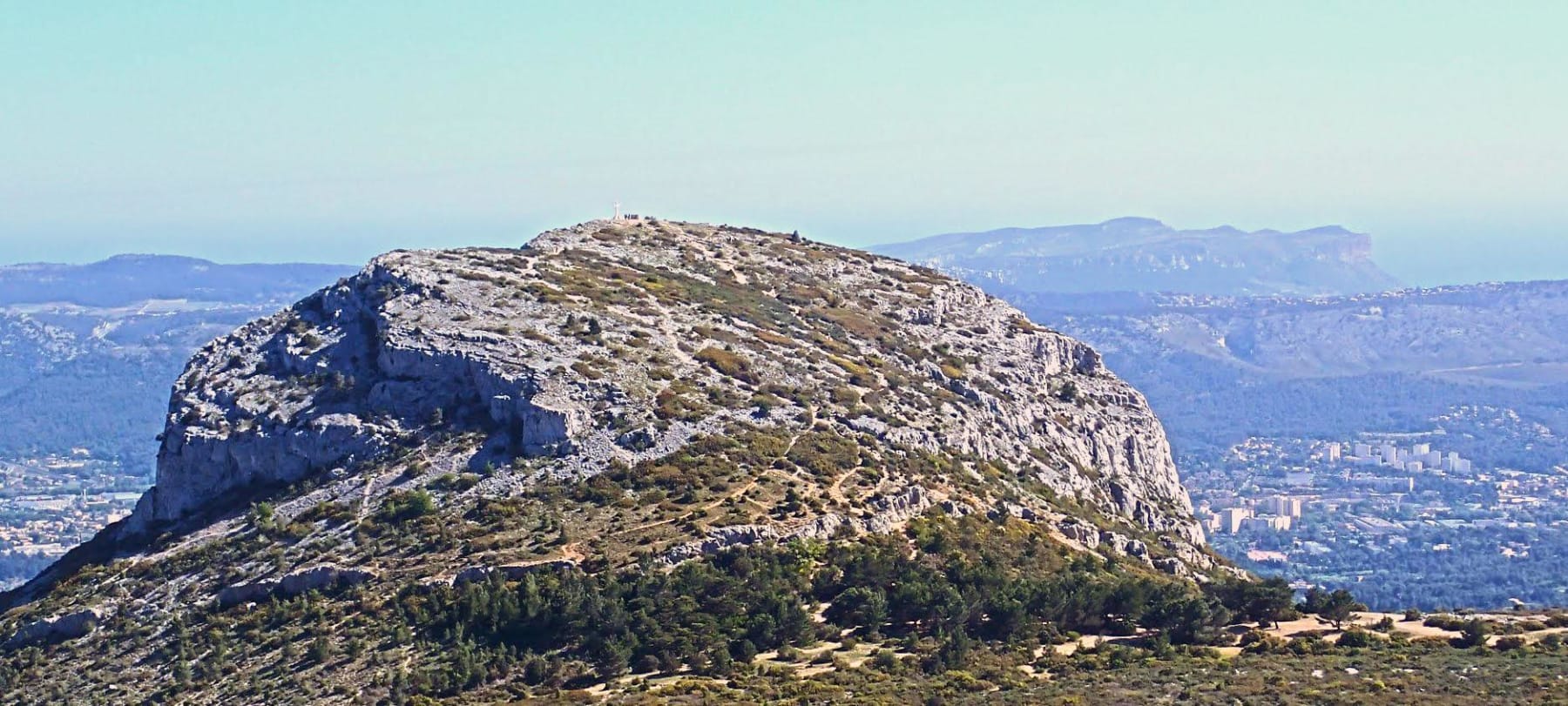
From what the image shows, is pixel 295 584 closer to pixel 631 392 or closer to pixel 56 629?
pixel 56 629

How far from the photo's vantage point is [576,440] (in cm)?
6775

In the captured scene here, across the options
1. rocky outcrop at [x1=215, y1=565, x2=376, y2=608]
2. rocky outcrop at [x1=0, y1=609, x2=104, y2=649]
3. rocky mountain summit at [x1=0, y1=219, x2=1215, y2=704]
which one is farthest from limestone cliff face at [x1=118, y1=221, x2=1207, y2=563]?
rocky outcrop at [x1=0, y1=609, x2=104, y2=649]

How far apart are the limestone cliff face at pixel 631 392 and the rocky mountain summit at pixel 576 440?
0.16 metres

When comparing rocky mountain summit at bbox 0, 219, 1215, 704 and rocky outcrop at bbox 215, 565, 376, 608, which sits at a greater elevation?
rocky mountain summit at bbox 0, 219, 1215, 704

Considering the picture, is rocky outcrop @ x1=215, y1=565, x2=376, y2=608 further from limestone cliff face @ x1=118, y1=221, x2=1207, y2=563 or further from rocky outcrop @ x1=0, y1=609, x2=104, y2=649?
limestone cliff face @ x1=118, y1=221, x2=1207, y2=563

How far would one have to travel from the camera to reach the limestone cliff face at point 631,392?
228ft

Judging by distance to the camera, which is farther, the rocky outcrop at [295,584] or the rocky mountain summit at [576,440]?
the rocky mountain summit at [576,440]

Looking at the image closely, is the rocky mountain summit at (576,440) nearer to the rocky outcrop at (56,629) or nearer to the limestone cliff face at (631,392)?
the limestone cliff face at (631,392)

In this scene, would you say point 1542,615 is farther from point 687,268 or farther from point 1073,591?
point 687,268

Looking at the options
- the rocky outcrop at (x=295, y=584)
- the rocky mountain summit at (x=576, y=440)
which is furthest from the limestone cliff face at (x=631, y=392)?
the rocky outcrop at (x=295, y=584)

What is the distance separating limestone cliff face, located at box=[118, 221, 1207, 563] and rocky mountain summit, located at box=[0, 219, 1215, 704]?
0.54 feet

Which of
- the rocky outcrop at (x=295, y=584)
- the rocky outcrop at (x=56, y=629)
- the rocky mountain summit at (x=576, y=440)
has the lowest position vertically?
the rocky outcrop at (x=56, y=629)

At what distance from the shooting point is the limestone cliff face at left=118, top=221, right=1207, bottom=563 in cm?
6944

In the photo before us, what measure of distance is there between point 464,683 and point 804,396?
91.8 feet
